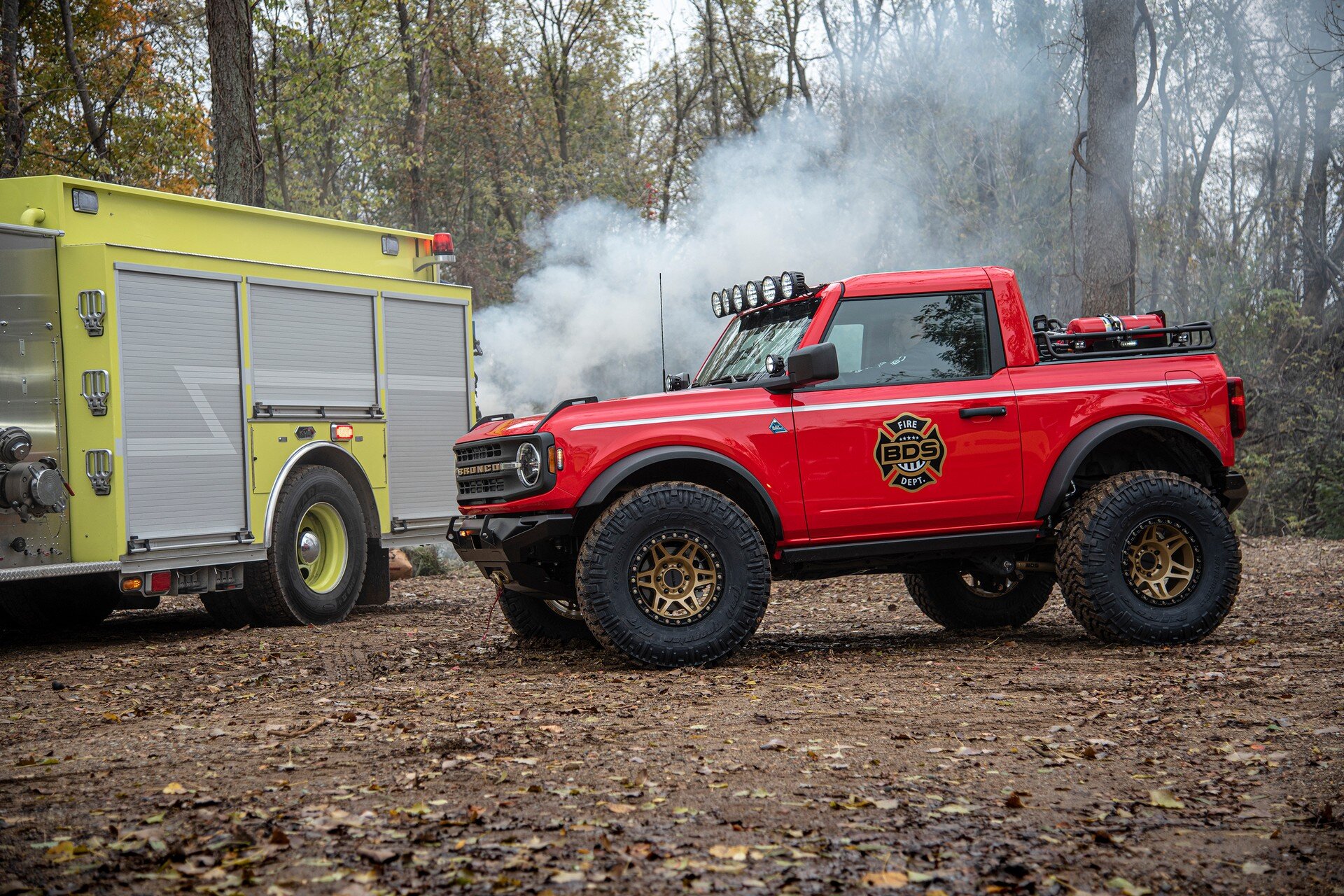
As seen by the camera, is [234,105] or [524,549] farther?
[234,105]

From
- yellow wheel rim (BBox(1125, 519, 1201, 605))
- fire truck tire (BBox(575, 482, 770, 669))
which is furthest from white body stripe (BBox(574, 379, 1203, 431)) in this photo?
yellow wheel rim (BBox(1125, 519, 1201, 605))

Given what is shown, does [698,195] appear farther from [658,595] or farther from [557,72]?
[658,595]

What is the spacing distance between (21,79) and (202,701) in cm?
1938

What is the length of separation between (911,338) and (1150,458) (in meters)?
1.79

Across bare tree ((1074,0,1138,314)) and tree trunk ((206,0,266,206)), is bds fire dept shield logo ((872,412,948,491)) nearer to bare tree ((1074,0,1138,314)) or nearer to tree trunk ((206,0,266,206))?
bare tree ((1074,0,1138,314))

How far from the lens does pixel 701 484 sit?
762cm

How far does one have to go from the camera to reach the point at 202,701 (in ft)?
22.1

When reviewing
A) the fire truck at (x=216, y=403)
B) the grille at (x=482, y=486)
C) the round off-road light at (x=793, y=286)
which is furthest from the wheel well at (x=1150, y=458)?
the fire truck at (x=216, y=403)

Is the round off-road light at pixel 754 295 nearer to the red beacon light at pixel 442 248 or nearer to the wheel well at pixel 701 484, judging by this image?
the wheel well at pixel 701 484

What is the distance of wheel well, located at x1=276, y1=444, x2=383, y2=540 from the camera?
1048 cm

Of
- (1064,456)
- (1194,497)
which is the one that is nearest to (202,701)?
(1064,456)

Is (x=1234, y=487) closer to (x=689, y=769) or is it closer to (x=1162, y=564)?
(x=1162, y=564)

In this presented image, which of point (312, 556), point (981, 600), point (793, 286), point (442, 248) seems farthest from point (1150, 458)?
point (442, 248)

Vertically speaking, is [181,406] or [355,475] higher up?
[181,406]
